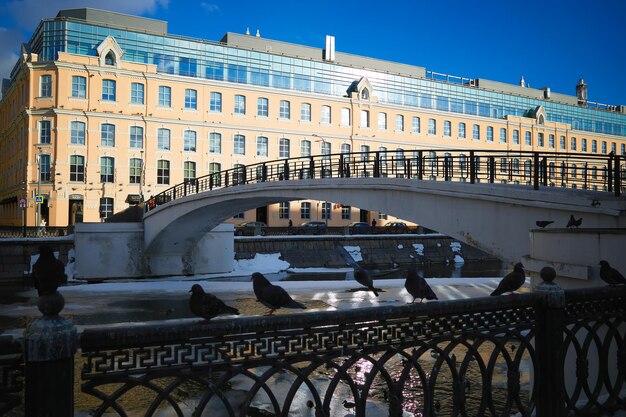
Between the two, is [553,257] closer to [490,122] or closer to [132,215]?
[132,215]

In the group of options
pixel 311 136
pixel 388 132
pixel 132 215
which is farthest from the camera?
pixel 388 132

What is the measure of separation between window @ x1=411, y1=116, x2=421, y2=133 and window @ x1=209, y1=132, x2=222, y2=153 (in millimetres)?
19703

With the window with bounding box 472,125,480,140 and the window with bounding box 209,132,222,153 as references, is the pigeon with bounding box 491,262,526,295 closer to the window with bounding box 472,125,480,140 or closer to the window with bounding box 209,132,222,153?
the window with bounding box 209,132,222,153

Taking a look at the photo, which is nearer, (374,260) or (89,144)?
(374,260)

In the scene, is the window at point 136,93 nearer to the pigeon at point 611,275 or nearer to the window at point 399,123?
the window at point 399,123

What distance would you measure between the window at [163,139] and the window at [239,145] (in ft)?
18.4

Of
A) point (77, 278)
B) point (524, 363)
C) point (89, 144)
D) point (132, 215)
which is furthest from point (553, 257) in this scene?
point (89, 144)

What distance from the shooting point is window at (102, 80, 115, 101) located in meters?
39.7

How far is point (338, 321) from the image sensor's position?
11.0ft

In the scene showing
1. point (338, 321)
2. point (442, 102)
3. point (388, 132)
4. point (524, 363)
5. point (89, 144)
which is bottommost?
point (524, 363)

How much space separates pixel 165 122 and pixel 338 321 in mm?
40878

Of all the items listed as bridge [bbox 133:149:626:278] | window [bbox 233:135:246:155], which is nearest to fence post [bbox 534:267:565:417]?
bridge [bbox 133:149:626:278]

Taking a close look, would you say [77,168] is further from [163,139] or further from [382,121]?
[382,121]

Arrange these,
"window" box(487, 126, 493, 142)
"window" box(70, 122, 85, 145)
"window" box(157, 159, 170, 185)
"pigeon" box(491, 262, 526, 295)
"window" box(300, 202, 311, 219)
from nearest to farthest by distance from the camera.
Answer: "pigeon" box(491, 262, 526, 295) < "window" box(70, 122, 85, 145) < "window" box(157, 159, 170, 185) < "window" box(300, 202, 311, 219) < "window" box(487, 126, 493, 142)
